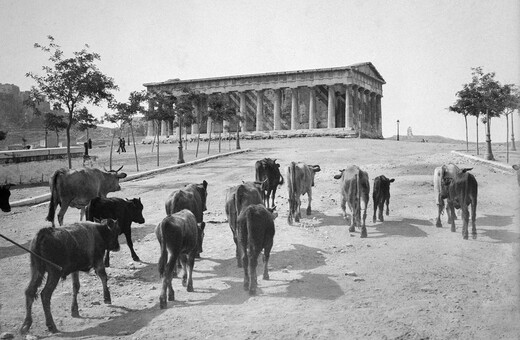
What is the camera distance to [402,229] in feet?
45.2

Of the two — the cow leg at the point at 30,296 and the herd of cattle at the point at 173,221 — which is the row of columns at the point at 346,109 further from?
the cow leg at the point at 30,296

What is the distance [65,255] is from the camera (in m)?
7.75

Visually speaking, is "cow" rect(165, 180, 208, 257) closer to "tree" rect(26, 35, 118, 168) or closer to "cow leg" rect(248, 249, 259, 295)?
"cow leg" rect(248, 249, 259, 295)

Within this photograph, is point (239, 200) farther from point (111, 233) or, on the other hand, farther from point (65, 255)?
point (65, 255)

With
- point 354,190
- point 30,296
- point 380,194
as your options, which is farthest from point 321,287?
point 380,194

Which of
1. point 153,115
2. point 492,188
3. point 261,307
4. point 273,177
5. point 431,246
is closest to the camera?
point 261,307

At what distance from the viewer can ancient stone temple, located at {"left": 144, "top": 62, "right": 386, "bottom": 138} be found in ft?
251

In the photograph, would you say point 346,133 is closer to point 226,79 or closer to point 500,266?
point 226,79

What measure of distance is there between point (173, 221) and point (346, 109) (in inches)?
2766

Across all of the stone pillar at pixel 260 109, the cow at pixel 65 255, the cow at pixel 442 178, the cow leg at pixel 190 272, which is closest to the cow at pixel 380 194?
the cow at pixel 442 178

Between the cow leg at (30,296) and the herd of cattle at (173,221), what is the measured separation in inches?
0.6

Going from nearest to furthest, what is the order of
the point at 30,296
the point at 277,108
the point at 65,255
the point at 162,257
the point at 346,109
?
the point at 30,296, the point at 65,255, the point at 162,257, the point at 346,109, the point at 277,108

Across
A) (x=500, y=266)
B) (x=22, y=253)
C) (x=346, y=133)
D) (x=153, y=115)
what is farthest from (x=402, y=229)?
(x=346, y=133)

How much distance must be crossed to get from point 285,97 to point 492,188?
71800mm
